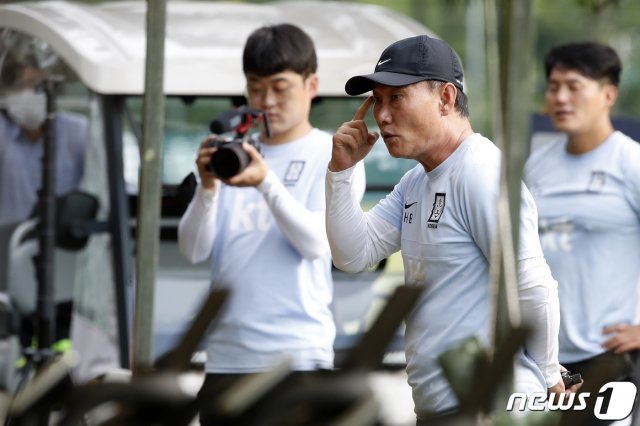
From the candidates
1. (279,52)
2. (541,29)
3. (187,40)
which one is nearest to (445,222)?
(279,52)

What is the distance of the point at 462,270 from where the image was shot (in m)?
3.05

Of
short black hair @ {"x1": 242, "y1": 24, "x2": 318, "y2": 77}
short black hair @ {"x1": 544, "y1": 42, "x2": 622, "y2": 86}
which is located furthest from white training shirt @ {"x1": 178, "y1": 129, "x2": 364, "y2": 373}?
short black hair @ {"x1": 544, "y1": 42, "x2": 622, "y2": 86}

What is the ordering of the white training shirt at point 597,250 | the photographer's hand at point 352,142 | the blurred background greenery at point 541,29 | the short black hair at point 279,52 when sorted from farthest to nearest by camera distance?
the blurred background greenery at point 541,29
the white training shirt at point 597,250
the short black hair at point 279,52
the photographer's hand at point 352,142

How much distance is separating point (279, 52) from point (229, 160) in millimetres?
481

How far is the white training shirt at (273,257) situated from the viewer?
4016 millimetres

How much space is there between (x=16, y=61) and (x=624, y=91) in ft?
34.8

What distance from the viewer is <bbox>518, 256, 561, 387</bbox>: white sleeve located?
302cm

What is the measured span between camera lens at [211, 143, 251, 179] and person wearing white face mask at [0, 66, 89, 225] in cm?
258

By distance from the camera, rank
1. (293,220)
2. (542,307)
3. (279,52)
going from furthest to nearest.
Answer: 1. (279,52)
2. (293,220)
3. (542,307)

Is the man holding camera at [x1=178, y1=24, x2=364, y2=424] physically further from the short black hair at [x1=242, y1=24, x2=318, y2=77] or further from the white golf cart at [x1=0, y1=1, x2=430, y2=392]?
the white golf cart at [x1=0, y1=1, x2=430, y2=392]

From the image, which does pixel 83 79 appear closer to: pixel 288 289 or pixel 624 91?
pixel 288 289

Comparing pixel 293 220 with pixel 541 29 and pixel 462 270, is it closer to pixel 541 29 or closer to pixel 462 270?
pixel 462 270

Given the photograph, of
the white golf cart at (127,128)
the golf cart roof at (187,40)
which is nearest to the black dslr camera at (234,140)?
the white golf cart at (127,128)

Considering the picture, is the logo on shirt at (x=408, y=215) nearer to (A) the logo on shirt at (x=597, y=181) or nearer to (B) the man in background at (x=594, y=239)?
(B) the man in background at (x=594, y=239)
